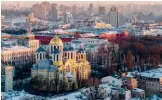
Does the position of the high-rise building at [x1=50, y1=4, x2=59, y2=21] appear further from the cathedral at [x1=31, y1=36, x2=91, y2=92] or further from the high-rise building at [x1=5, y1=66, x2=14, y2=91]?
the high-rise building at [x1=5, y1=66, x2=14, y2=91]

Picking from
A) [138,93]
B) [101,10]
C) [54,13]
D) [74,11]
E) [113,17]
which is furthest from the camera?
[74,11]

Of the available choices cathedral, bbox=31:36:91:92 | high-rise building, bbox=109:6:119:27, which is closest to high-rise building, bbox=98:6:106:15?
high-rise building, bbox=109:6:119:27

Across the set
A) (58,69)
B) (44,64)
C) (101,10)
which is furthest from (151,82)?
(101,10)

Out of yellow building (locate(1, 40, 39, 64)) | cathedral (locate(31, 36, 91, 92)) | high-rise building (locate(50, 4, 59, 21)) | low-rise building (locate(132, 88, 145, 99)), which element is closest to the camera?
low-rise building (locate(132, 88, 145, 99))

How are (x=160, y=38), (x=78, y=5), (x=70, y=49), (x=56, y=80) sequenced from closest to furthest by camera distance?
1. (x=56, y=80)
2. (x=70, y=49)
3. (x=160, y=38)
4. (x=78, y=5)

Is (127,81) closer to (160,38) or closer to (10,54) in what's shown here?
(10,54)

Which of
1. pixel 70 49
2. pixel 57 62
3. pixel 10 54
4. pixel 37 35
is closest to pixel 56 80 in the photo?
pixel 57 62

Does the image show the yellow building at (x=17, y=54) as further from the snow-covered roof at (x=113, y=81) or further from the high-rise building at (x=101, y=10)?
the high-rise building at (x=101, y=10)

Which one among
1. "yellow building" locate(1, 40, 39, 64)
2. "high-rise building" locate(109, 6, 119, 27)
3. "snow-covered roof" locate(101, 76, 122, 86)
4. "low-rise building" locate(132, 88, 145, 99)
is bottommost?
"low-rise building" locate(132, 88, 145, 99)

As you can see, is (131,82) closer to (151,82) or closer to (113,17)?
(151,82)
